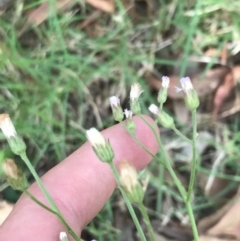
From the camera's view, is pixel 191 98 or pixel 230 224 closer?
pixel 191 98

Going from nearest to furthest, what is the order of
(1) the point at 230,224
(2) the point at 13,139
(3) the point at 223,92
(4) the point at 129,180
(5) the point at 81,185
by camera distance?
(4) the point at 129,180
(2) the point at 13,139
(5) the point at 81,185
(1) the point at 230,224
(3) the point at 223,92

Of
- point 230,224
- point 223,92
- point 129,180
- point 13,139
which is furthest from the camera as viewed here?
point 223,92

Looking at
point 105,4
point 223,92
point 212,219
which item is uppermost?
point 105,4

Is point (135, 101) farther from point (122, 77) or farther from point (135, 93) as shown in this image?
point (122, 77)

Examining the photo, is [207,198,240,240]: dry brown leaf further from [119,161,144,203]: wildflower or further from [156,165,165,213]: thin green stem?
[119,161,144,203]: wildflower

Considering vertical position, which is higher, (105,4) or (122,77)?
(105,4)

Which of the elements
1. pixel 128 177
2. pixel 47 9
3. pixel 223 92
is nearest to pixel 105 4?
pixel 47 9

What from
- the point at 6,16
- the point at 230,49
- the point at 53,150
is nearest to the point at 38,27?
the point at 6,16

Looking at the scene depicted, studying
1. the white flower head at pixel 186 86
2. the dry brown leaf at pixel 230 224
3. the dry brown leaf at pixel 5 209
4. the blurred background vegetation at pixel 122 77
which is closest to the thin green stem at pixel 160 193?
the blurred background vegetation at pixel 122 77

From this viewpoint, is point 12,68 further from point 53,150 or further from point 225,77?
point 225,77
